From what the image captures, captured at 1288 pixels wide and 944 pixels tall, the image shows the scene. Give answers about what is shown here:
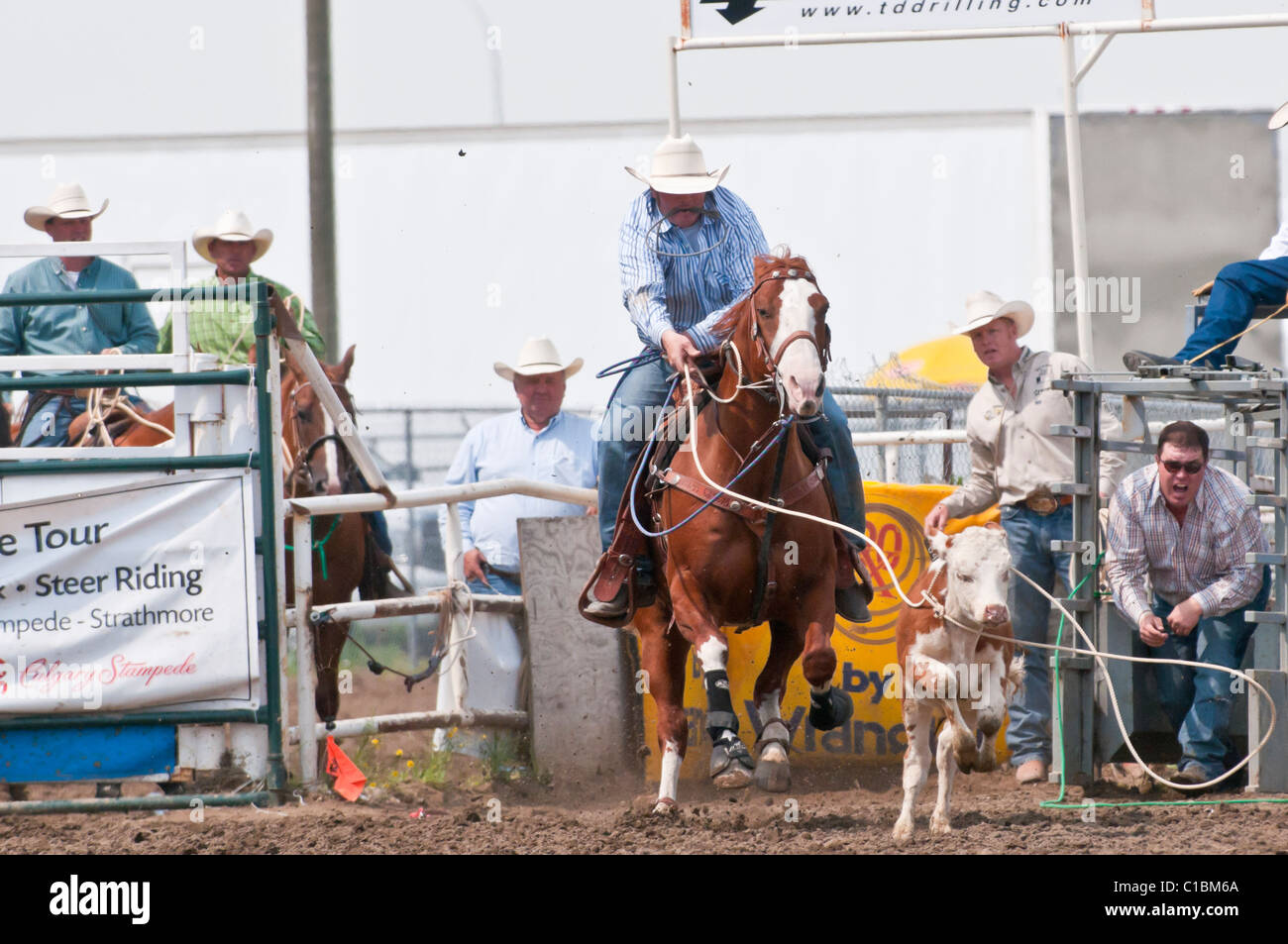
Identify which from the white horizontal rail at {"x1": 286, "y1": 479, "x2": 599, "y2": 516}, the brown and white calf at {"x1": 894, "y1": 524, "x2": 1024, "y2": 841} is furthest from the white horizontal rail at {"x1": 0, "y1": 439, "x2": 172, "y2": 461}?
the brown and white calf at {"x1": 894, "y1": 524, "x2": 1024, "y2": 841}

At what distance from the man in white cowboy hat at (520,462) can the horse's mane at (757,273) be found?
2226 mm

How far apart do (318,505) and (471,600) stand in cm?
113

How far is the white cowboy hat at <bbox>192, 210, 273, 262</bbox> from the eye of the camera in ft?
28.6

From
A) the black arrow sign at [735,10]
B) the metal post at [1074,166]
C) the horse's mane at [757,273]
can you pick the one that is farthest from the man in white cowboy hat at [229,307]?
the metal post at [1074,166]

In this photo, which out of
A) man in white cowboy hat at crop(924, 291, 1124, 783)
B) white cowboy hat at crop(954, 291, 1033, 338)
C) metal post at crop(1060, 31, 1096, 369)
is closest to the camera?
man in white cowboy hat at crop(924, 291, 1124, 783)

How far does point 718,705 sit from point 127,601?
241 centimetres

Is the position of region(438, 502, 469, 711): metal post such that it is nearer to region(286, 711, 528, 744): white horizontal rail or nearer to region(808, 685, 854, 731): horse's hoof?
region(286, 711, 528, 744): white horizontal rail

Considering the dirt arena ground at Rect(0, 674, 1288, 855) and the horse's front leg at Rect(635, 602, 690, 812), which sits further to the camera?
the horse's front leg at Rect(635, 602, 690, 812)

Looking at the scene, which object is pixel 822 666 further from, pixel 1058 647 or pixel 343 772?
pixel 343 772

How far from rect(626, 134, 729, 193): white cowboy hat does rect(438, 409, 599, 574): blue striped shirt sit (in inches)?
87.2

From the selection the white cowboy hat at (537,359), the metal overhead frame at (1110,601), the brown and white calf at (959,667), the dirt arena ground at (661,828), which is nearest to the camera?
the dirt arena ground at (661,828)

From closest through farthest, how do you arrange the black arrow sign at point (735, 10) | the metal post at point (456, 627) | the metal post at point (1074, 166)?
the metal post at point (456, 627) → the metal post at point (1074, 166) → the black arrow sign at point (735, 10)

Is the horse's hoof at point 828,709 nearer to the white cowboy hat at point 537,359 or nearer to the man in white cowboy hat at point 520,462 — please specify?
the man in white cowboy hat at point 520,462

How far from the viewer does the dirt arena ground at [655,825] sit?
19.3 feet
